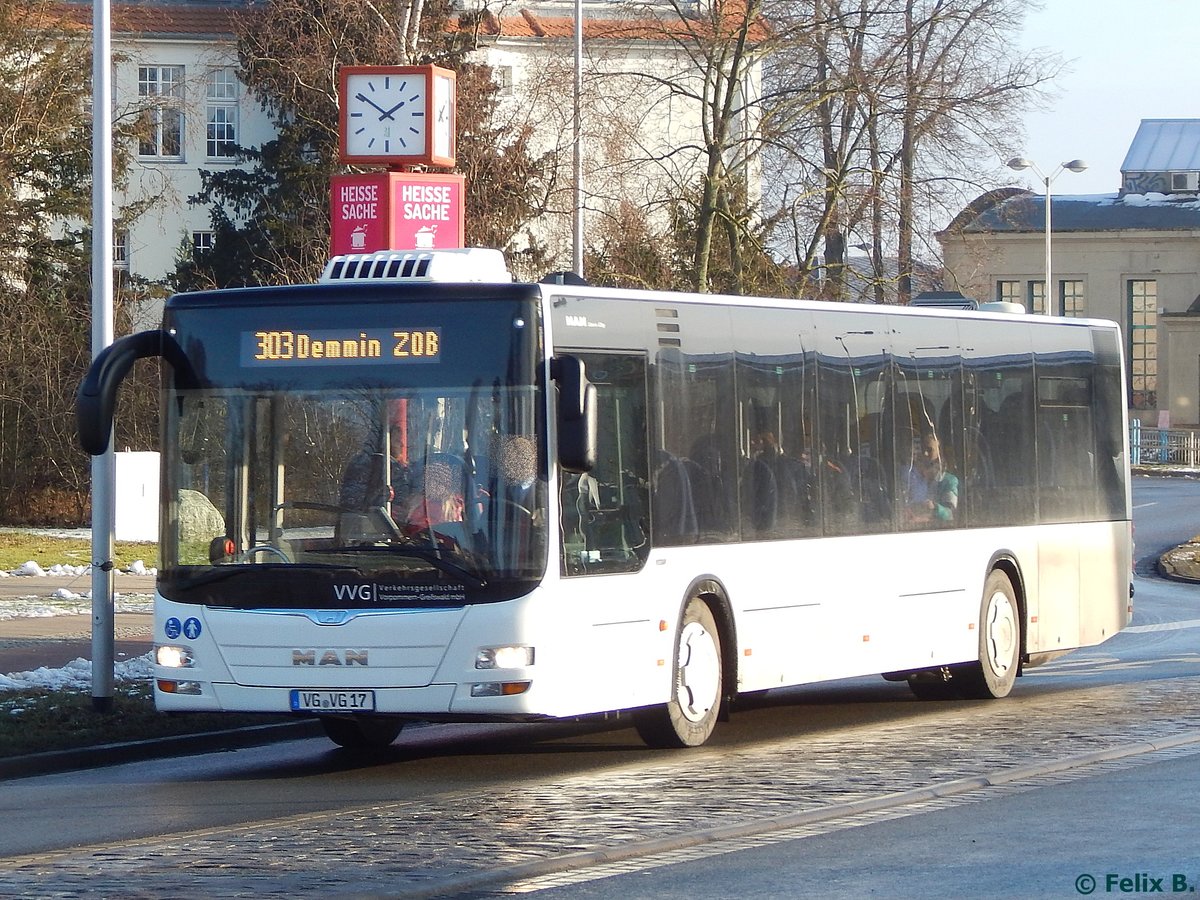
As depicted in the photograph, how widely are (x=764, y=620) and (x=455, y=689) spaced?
2887 millimetres

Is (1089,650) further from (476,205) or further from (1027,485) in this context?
(476,205)

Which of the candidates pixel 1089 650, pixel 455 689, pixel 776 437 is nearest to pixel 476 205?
pixel 1089 650

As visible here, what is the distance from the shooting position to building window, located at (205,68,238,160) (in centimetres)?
6381

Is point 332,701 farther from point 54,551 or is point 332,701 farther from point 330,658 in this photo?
point 54,551

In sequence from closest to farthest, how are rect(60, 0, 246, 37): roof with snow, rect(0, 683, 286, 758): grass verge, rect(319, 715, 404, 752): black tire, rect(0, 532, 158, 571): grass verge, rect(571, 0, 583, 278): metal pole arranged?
rect(0, 683, 286, 758): grass verge
rect(319, 715, 404, 752): black tire
rect(571, 0, 583, 278): metal pole
rect(0, 532, 158, 571): grass verge
rect(60, 0, 246, 37): roof with snow

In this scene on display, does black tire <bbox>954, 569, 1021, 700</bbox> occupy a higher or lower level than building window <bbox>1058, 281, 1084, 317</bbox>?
lower

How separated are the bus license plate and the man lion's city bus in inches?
0.5

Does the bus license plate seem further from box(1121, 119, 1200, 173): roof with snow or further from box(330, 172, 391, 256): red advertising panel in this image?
box(1121, 119, 1200, 173): roof with snow

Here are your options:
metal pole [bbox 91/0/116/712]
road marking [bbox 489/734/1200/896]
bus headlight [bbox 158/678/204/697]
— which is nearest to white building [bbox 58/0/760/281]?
metal pole [bbox 91/0/116/712]

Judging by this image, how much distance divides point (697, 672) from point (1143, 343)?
7394cm

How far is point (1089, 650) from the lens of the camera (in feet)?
72.2

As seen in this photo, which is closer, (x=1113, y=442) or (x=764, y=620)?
(x=764, y=620)

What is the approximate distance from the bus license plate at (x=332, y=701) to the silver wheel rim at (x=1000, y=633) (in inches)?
250

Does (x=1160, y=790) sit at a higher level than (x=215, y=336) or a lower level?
lower
